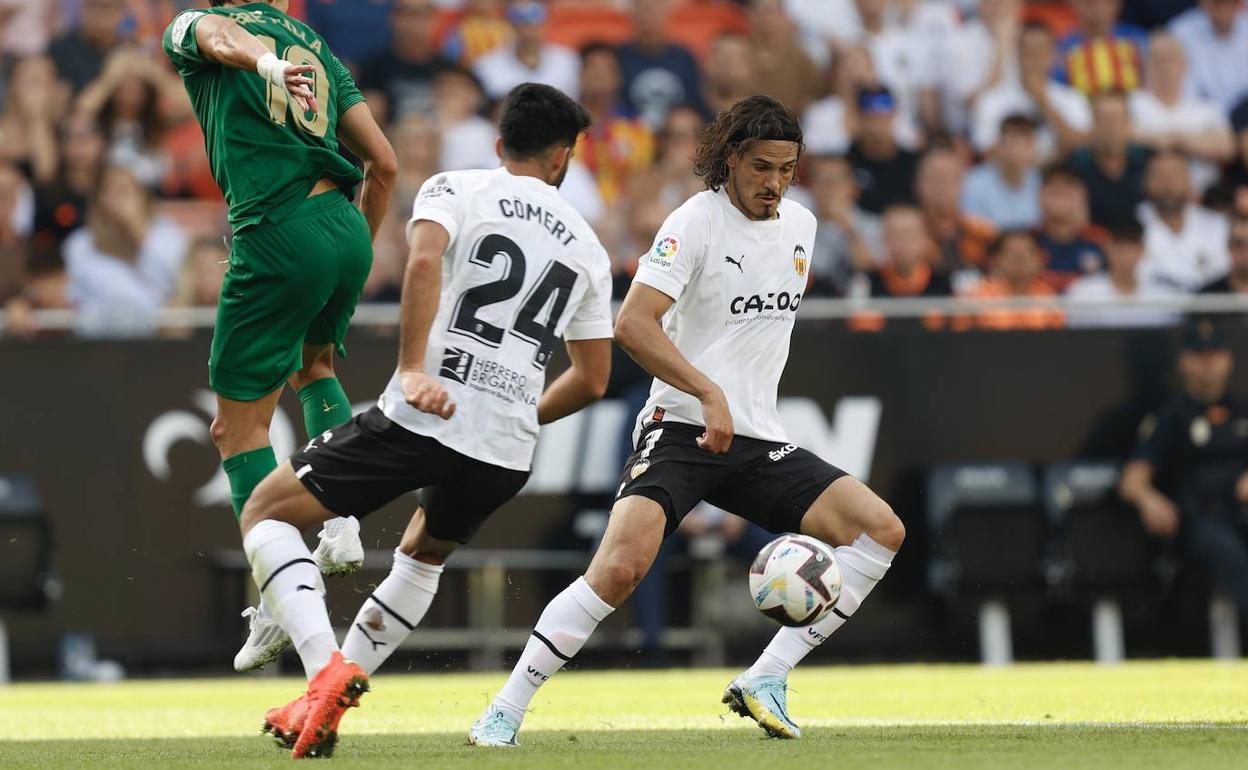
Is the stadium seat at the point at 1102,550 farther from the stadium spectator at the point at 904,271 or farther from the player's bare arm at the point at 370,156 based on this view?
the player's bare arm at the point at 370,156

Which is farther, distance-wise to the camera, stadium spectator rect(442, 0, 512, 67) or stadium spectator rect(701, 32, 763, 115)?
stadium spectator rect(442, 0, 512, 67)

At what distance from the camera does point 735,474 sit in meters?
6.99

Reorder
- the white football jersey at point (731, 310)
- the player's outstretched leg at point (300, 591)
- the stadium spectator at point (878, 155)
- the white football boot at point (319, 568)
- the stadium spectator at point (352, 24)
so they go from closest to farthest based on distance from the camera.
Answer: the player's outstretched leg at point (300, 591), the white football boot at point (319, 568), the white football jersey at point (731, 310), the stadium spectator at point (878, 155), the stadium spectator at point (352, 24)

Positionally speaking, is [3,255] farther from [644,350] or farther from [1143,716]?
[1143,716]

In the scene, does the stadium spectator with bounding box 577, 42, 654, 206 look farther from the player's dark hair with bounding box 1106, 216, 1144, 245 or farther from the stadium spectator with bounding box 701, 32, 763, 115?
the player's dark hair with bounding box 1106, 216, 1144, 245

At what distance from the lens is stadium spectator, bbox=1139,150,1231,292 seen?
14508 mm

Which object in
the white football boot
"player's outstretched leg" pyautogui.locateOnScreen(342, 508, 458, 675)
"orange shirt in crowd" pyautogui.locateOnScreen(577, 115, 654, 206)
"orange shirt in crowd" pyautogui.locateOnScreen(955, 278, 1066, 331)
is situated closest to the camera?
the white football boot

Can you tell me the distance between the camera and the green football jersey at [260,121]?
646 cm

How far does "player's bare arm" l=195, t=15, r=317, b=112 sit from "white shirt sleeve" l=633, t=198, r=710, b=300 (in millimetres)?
1354

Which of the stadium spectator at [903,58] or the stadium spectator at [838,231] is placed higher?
the stadium spectator at [903,58]

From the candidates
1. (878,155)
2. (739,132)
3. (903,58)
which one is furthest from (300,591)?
(903,58)

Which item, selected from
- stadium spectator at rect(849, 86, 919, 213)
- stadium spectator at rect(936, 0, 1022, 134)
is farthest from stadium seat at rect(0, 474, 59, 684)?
stadium spectator at rect(936, 0, 1022, 134)

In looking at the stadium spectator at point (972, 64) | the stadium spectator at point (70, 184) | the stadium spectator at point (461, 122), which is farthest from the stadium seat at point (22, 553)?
the stadium spectator at point (972, 64)

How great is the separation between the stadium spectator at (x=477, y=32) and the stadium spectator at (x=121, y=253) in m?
3.02
